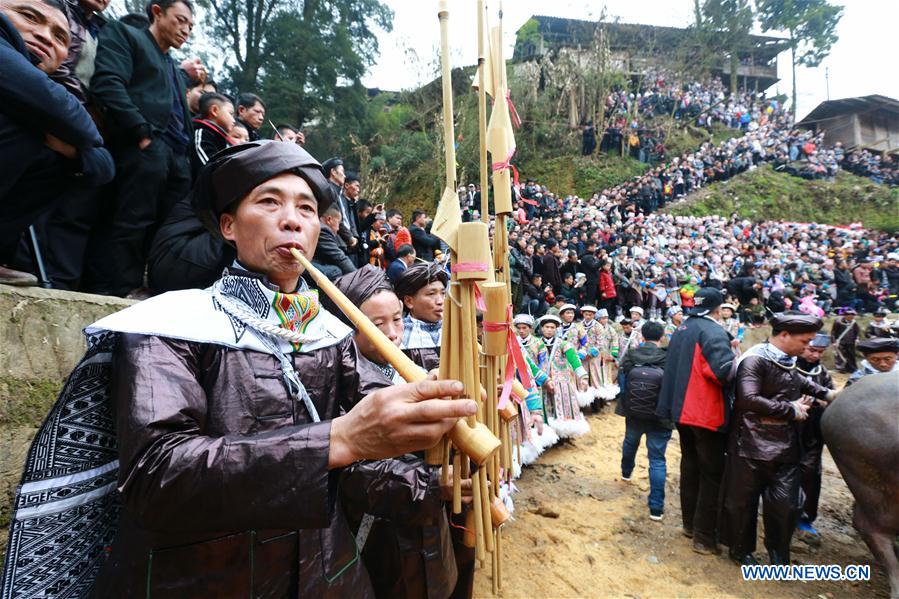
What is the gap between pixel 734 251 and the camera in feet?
65.9

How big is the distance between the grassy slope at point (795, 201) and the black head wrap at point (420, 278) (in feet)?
81.2

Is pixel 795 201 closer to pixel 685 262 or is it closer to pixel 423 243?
pixel 685 262

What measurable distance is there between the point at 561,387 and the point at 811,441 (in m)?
3.16

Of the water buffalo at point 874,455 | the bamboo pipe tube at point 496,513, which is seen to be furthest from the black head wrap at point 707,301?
the bamboo pipe tube at point 496,513

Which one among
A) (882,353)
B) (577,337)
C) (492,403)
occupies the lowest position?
(577,337)

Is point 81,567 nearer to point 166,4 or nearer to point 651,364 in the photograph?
point 166,4

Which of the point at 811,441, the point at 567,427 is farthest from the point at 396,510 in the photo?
the point at 567,427

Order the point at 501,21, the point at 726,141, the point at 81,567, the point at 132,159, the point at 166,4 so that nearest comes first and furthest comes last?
the point at 81,567, the point at 501,21, the point at 132,159, the point at 166,4, the point at 726,141

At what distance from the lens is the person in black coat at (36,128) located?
5.54 feet

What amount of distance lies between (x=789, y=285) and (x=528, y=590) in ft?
60.3

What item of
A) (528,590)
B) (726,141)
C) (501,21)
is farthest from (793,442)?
(726,141)

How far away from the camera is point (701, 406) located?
14.8 feet

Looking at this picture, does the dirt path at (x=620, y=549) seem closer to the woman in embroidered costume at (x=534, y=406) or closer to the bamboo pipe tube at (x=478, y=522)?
the woman in embroidered costume at (x=534, y=406)

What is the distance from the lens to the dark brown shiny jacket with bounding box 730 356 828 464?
162 inches
